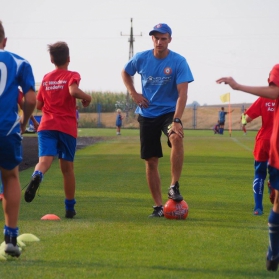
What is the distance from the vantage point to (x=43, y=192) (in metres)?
13.6

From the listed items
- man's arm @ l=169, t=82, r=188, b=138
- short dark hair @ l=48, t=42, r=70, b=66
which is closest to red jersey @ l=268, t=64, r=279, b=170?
man's arm @ l=169, t=82, r=188, b=138

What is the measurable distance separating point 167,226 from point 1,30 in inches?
122

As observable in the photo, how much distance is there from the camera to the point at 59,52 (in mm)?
9852

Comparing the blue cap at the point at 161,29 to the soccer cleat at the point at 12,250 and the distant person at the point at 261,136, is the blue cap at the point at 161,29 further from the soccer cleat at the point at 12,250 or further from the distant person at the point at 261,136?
the soccer cleat at the point at 12,250

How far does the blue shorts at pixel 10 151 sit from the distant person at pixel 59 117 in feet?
8.95

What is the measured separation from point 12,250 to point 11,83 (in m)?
1.32

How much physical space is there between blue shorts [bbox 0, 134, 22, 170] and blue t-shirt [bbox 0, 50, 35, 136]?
49 mm

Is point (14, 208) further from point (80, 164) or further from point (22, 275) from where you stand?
point (80, 164)

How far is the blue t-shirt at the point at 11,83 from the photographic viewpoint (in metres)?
6.91

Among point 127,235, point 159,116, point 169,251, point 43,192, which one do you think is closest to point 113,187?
point 43,192

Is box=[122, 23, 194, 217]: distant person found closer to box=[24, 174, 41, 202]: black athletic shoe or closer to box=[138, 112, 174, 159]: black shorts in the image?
box=[138, 112, 174, 159]: black shorts

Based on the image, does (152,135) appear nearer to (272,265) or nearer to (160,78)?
(160,78)

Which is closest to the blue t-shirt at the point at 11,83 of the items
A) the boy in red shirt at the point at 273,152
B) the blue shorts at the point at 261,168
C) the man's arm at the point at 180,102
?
the boy in red shirt at the point at 273,152

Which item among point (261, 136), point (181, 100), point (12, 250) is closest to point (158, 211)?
point (181, 100)
